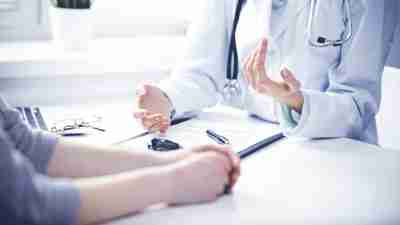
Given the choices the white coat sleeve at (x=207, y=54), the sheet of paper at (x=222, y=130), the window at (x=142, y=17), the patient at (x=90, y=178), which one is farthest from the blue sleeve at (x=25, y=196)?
the window at (x=142, y=17)

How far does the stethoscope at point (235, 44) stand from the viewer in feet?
3.82

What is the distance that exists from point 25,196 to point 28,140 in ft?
0.69

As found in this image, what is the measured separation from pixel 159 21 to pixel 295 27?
58 cm

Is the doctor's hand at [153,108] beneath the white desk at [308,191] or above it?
above

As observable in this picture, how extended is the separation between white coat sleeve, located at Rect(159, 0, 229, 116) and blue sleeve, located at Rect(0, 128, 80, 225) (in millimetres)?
691

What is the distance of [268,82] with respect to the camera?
1.06m

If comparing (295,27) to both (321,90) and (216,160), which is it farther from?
(216,160)

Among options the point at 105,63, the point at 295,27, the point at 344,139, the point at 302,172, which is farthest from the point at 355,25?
the point at 105,63

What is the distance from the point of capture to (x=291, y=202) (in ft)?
2.62

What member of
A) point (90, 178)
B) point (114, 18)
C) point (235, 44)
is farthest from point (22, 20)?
point (90, 178)

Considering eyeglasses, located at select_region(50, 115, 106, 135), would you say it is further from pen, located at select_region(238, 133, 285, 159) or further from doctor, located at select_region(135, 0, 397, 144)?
pen, located at select_region(238, 133, 285, 159)

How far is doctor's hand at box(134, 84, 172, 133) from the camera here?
1.09m

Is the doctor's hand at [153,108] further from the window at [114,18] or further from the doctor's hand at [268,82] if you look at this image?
the window at [114,18]

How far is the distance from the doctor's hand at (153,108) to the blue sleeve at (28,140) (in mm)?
290
